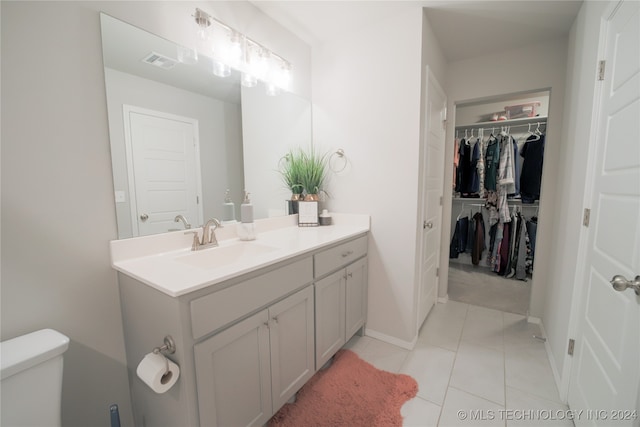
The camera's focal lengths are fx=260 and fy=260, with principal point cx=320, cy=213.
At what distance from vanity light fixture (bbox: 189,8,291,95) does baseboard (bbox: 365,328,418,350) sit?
6.70ft

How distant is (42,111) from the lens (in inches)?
38.4

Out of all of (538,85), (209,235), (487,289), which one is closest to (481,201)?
(487,289)

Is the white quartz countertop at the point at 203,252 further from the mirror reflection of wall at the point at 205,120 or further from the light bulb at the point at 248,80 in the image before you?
the light bulb at the point at 248,80

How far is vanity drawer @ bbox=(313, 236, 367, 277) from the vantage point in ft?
4.98

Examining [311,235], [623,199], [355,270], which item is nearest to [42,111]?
[311,235]

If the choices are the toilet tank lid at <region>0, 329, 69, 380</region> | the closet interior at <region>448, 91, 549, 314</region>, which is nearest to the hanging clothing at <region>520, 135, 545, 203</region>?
the closet interior at <region>448, 91, 549, 314</region>

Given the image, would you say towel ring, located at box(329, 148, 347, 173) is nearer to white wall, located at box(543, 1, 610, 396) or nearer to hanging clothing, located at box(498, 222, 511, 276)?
white wall, located at box(543, 1, 610, 396)

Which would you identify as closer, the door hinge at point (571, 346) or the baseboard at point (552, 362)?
the door hinge at point (571, 346)

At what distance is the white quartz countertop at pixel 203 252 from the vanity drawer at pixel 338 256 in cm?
6

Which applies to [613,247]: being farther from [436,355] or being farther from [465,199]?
[465,199]

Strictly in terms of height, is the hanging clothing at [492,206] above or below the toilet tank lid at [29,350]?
above

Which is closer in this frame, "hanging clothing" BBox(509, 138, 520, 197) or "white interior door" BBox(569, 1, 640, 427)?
"white interior door" BBox(569, 1, 640, 427)

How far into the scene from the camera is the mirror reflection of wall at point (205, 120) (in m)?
1.17

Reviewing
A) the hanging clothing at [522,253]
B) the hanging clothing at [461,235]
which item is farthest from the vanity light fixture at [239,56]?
the hanging clothing at [522,253]
